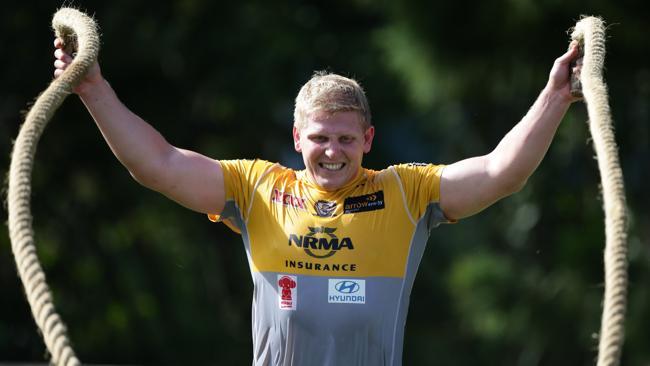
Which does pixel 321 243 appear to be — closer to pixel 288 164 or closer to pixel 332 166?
pixel 332 166

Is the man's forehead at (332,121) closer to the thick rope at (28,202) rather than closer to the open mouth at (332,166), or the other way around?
the open mouth at (332,166)

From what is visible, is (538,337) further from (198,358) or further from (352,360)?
(352,360)

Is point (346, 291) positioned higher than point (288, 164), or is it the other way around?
point (288, 164)

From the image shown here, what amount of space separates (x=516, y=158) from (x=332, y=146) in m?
0.71

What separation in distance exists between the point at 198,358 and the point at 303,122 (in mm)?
10947

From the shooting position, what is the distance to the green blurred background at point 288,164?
1412cm

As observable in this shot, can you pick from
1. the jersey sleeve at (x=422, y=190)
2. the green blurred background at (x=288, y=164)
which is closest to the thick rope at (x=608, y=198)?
the jersey sleeve at (x=422, y=190)

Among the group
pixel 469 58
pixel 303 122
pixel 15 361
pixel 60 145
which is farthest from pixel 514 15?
pixel 303 122

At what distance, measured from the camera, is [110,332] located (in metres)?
15.8

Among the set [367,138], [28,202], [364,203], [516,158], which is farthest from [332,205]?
[28,202]

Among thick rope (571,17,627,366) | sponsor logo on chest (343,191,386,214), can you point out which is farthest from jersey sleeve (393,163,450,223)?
thick rope (571,17,627,366)

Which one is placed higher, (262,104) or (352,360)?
(262,104)

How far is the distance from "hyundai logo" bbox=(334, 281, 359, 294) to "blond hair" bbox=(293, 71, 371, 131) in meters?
0.63

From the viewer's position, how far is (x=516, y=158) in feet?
16.7
